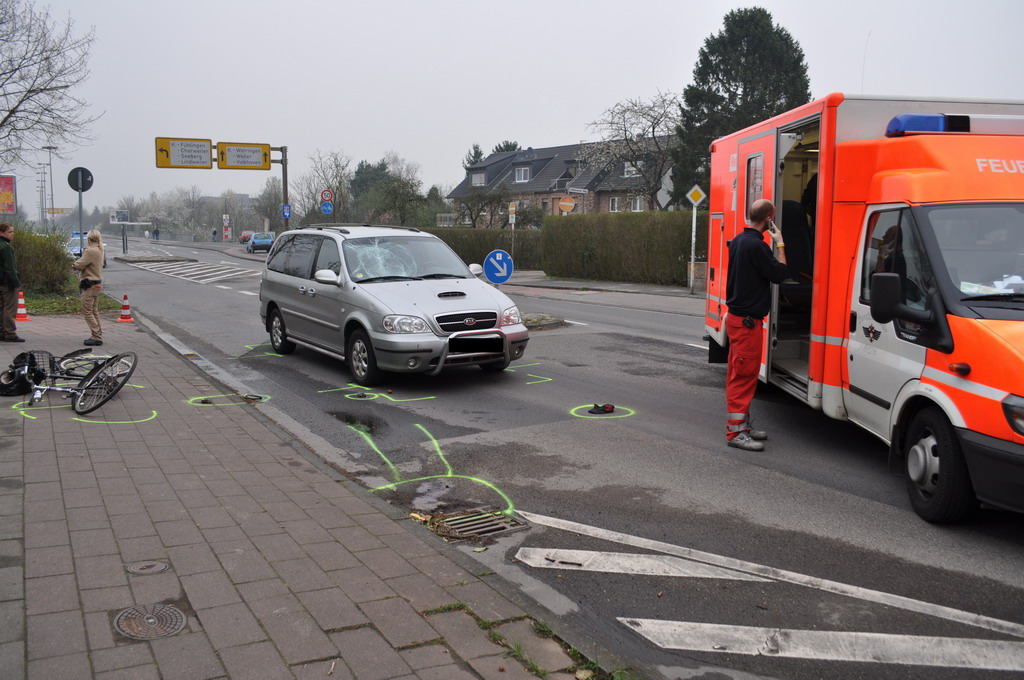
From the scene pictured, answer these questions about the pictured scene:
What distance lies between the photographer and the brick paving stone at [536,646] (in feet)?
10.9

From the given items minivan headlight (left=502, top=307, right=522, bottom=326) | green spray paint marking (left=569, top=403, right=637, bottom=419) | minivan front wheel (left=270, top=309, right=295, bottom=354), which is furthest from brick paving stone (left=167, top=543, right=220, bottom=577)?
minivan front wheel (left=270, top=309, right=295, bottom=354)

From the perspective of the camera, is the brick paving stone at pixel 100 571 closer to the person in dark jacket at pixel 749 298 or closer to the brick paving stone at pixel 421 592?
the brick paving stone at pixel 421 592

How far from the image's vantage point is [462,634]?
3.53m

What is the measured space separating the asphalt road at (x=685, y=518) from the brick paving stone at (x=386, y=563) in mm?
498

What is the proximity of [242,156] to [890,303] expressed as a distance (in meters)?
40.5

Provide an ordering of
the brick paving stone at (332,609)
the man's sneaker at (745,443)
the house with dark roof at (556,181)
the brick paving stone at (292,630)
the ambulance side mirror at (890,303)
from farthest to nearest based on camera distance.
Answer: the house with dark roof at (556,181) < the man's sneaker at (745,443) < the ambulance side mirror at (890,303) < the brick paving stone at (332,609) < the brick paving stone at (292,630)

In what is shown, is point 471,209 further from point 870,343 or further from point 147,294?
point 870,343

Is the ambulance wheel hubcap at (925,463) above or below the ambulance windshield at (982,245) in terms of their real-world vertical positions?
below

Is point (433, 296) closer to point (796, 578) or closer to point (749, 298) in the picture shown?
point (749, 298)

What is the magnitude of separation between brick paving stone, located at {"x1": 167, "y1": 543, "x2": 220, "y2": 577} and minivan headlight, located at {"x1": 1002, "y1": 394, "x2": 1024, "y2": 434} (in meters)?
4.18

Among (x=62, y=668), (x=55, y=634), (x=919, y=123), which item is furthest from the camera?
(x=919, y=123)

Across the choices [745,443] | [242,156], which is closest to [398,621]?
[745,443]

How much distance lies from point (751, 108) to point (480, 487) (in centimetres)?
4398

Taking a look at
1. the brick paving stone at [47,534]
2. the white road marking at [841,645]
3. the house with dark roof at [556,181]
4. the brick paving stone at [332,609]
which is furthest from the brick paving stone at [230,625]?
the house with dark roof at [556,181]
